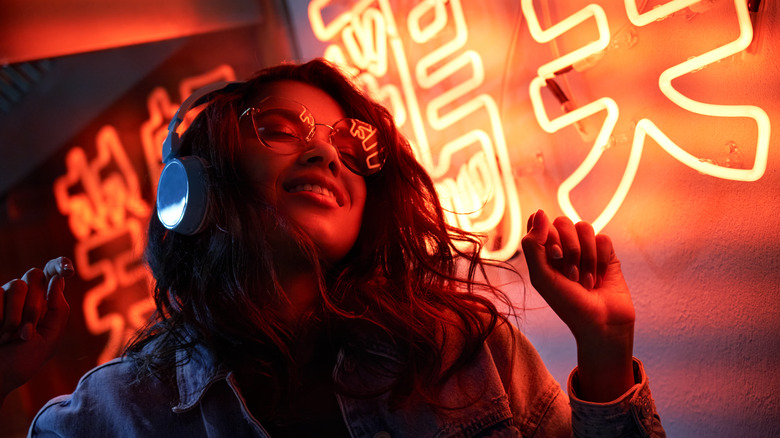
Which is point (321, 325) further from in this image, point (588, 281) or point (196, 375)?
point (588, 281)

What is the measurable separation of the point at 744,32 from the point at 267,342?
123 centimetres

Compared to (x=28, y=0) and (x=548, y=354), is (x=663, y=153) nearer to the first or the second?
(x=548, y=354)

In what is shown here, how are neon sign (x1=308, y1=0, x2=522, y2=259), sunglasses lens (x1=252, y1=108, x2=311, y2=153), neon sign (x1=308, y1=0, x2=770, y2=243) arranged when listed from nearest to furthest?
sunglasses lens (x1=252, y1=108, x2=311, y2=153) < neon sign (x1=308, y1=0, x2=770, y2=243) < neon sign (x1=308, y1=0, x2=522, y2=259)

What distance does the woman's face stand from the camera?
120 centimetres

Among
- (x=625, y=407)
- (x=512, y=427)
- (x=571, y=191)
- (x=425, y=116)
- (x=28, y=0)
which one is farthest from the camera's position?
(x=28, y=0)

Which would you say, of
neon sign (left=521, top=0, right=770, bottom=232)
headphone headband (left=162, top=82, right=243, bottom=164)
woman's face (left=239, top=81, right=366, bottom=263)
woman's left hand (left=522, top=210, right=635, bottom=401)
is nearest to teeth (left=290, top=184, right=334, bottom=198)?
woman's face (left=239, top=81, right=366, bottom=263)


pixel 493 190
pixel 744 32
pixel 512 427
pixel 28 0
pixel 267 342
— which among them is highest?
pixel 28 0

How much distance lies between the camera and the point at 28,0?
8.92ft

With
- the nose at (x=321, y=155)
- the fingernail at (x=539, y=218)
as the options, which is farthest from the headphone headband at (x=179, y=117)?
the fingernail at (x=539, y=218)

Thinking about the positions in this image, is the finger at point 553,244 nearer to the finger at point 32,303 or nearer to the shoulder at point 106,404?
the shoulder at point 106,404

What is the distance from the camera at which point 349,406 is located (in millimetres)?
1139

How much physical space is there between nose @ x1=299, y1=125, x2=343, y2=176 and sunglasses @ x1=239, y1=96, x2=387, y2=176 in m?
0.02

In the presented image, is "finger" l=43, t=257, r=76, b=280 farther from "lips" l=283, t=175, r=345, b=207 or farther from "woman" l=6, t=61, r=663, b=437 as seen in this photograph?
"lips" l=283, t=175, r=345, b=207

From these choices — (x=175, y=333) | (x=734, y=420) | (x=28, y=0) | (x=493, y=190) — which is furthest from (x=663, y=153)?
(x=28, y=0)
